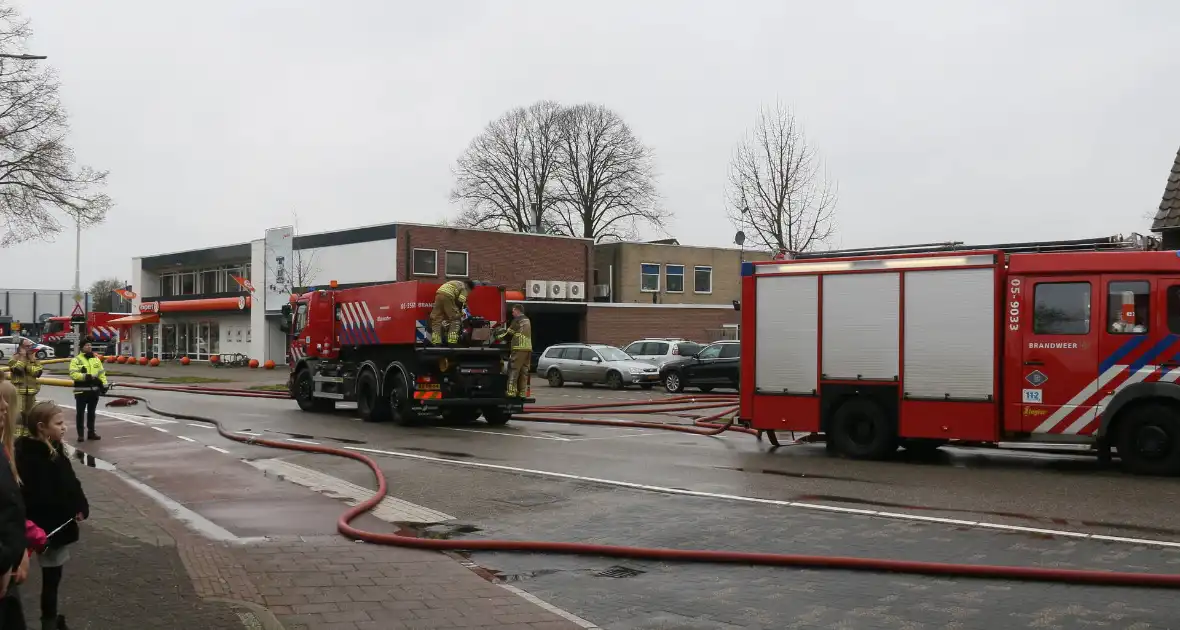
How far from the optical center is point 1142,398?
12344 millimetres

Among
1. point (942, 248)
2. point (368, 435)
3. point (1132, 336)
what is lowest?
point (368, 435)

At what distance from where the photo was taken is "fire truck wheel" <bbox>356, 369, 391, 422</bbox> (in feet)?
69.0

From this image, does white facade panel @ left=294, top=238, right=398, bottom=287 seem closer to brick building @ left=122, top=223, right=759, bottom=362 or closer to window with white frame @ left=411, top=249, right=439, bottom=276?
brick building @ left=122, top=223, right=759, bottom=362

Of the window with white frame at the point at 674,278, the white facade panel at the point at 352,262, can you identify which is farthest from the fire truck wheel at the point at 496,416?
the window with white frame at the point at 674,278

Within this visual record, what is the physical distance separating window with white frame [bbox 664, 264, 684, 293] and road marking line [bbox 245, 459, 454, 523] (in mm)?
45281

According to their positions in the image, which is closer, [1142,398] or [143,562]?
[143,562]

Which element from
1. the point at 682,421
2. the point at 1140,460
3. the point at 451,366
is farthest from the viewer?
the point at 682,421

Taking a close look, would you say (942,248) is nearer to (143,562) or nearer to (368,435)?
(368,435)

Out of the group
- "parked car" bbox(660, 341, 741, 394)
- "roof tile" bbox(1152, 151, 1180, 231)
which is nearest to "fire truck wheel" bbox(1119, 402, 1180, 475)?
"roof tile" bbox(1152, 151, 1180, 231)

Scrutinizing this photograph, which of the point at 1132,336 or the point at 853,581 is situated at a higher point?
the point at 1132,336

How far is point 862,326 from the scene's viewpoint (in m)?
14.3

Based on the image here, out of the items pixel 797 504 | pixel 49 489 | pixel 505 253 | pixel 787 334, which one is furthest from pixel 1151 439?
pixel 505 253

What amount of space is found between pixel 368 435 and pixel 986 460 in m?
10.0

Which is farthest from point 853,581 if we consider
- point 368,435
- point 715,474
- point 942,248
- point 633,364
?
point 633,364
